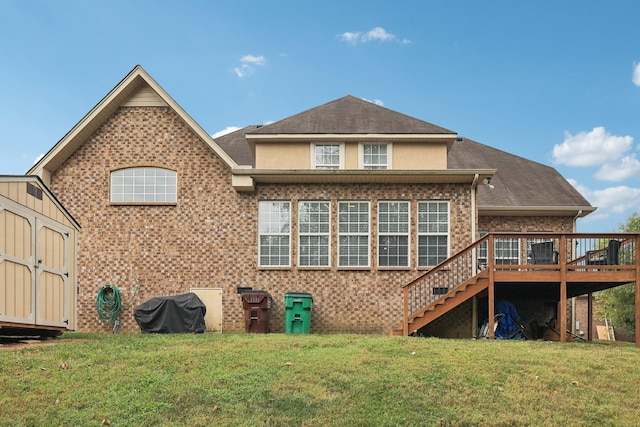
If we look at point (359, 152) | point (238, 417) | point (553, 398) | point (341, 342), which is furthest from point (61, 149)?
point (553, 398)

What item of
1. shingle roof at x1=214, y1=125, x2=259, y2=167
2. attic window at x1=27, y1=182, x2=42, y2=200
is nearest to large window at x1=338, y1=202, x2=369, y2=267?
shingle roof at x1=214, y1=125, x2=259, y2=167

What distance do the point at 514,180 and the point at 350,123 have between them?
7290 mm

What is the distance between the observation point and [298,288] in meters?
16.9

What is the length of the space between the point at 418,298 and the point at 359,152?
14.9 feet

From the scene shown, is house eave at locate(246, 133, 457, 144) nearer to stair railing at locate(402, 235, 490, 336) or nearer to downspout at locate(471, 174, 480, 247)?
downspout at locate(471, 174, 480, 247)

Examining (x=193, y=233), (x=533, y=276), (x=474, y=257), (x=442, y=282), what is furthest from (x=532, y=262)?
(x=193, y=233)

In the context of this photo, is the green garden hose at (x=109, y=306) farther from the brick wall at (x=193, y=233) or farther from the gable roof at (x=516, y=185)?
the gable roof at (x=516, y=185)

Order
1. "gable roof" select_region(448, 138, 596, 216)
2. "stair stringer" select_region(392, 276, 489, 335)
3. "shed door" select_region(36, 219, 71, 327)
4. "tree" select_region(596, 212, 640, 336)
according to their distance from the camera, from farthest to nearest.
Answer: "tree" select_region(596, 212, 640, 336)
"gable roof" select_region(448, 138, 596, 216)
"stair stringer" select_region(392, 276, 489, 335)
"shed door" select_region(36, 219, 71, 327)

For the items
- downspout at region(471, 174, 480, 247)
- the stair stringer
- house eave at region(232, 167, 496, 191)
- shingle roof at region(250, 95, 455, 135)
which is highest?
shingle roof at region(250, 95, 455, 135)

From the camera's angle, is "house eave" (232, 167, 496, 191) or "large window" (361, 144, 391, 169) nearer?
"house eave" (232, 167, 496, 191)

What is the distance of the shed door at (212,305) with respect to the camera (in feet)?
54.9

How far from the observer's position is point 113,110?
17219 millimetres

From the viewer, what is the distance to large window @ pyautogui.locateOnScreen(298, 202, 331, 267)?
56.1 ft

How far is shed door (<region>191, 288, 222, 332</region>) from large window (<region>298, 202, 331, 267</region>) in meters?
2.40
